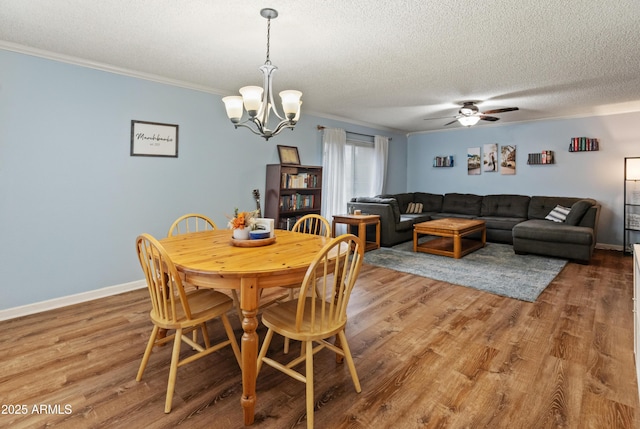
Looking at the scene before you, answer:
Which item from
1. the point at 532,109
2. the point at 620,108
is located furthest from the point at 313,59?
the point at 620,108

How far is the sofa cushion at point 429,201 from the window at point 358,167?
125cm

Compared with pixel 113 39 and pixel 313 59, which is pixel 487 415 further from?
pixel 113 39

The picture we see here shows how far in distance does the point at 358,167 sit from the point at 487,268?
3171 mm

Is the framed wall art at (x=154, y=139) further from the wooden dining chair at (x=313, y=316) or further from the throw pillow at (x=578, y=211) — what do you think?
the throw pillow at (x=578, y=211)

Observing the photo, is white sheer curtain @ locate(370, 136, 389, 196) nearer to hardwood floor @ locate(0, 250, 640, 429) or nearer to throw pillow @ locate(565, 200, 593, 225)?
throw pillow @ locate(565, 200, 593, 225)

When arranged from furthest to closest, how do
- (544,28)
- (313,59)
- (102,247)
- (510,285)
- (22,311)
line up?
(510,285)
(102,247)
(313,59)
(22,311)
(544,28)

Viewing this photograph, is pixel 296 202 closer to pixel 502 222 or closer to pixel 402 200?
pixel 402 200

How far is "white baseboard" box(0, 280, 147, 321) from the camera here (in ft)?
9.06

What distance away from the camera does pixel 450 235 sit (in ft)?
15.6

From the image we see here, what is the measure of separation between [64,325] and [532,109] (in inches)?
254

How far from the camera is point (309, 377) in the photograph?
1574 millimetres

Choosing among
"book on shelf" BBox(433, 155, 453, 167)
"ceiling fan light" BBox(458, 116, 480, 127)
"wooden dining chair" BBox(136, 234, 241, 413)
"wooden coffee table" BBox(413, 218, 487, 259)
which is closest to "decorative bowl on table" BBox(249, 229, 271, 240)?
"wooden dining chair" BBox(136, 234, 241, 413)

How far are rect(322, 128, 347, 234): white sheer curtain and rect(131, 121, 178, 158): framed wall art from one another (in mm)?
Answer: 2516

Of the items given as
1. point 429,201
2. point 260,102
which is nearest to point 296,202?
point 260,102
